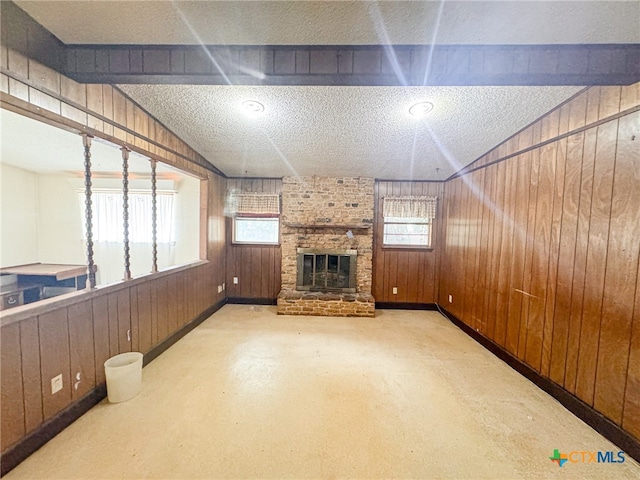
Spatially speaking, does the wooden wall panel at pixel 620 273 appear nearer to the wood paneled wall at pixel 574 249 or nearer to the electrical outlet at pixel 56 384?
the wood paneled wall at pixel 574 249

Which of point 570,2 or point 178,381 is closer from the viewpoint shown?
point 570,2

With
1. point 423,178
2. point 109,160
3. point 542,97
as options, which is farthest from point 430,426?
point 109,160

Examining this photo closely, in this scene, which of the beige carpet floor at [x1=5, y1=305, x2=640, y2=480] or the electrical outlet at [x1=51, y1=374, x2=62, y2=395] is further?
the electrical outlet at [x1=51, y1=374, x2=62, y2=395]

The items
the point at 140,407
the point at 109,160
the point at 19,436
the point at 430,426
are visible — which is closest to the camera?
the point at 19,436

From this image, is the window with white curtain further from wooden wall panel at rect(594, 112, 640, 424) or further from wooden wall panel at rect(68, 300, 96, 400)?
wooden wall panel at rect(594, 112, 640, 424)

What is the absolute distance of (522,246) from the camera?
2572 mm

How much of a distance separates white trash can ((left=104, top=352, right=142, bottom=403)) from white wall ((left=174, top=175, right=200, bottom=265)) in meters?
2.51

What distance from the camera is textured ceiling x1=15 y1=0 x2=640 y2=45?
1349 mm

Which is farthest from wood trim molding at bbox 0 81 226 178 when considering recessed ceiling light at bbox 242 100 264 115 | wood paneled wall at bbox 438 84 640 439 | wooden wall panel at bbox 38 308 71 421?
wood paneled wall at bbox 438 84 640 439

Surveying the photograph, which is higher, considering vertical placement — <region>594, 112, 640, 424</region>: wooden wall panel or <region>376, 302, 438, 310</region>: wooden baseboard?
<region>594, 112, 640, 424</region>: wooden wall panel

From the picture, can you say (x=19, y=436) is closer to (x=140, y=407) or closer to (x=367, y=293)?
(x=140, y=407)

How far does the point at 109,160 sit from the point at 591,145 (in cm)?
509

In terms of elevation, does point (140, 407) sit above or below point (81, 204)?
below

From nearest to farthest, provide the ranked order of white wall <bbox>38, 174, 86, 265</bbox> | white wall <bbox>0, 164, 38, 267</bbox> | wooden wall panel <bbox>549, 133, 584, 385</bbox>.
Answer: wooden wall panel <bbox>549, 133, 584, 385</bbox>, white wall <bbox>0, 164, 38, 267</bbox>, white wall <bbox>38, 174, 86, 265</bbox>
